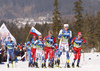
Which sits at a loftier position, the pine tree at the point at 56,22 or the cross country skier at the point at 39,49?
the pine tree at the point at 56,22

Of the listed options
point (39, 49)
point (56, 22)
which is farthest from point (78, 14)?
point (39, 49)

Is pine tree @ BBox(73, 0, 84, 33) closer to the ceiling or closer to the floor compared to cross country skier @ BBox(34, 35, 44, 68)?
closer to the ceiling

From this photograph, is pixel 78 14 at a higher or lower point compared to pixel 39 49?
higher

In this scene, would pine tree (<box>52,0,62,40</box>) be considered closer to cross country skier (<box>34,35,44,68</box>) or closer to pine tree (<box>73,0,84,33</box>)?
pine tree (<box>73,0,84,33</box>)

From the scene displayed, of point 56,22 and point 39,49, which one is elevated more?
point 56,22

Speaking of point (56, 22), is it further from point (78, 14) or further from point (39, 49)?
point (39, 49)

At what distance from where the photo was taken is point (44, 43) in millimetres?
11531

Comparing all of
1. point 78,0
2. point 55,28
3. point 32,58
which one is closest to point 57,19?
point 55,28

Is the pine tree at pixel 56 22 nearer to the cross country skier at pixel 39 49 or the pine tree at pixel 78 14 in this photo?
the pine tree at pixel 78 14

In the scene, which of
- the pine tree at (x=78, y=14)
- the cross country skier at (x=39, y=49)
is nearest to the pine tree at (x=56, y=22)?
the pine tree at (x=78, y=14)

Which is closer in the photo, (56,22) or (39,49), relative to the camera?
(39,49)

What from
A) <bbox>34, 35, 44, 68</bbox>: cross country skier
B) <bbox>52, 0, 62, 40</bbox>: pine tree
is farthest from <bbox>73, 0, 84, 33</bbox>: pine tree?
<bbox>34, 35, 44, 68</bbox>: cross country skier

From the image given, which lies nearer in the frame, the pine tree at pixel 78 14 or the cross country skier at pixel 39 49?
the cross country skier at pixel 39 49

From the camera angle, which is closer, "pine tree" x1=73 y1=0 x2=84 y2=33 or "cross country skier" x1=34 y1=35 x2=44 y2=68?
"cross country skier" x1=34 y1=35 x2=44 y2=68
